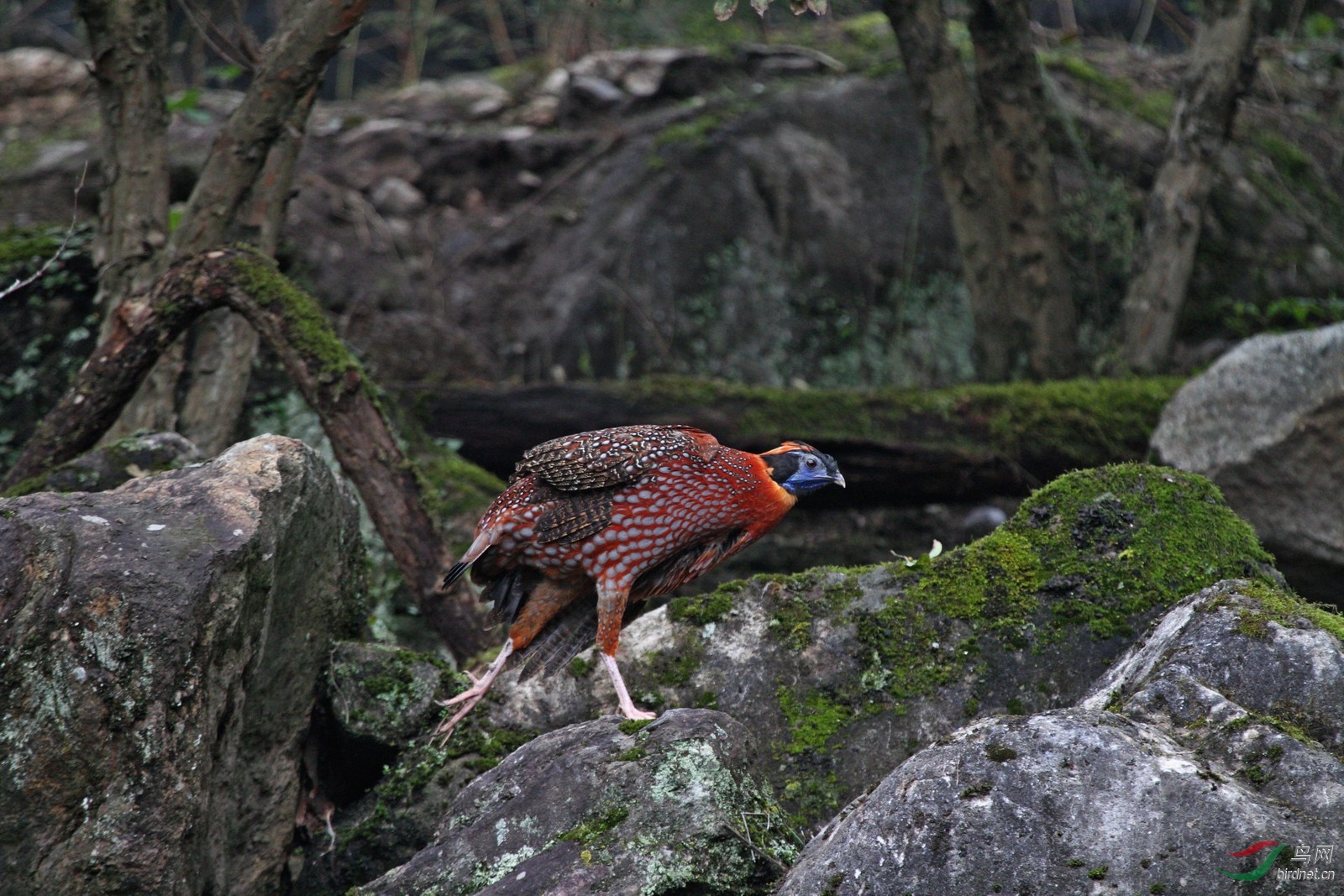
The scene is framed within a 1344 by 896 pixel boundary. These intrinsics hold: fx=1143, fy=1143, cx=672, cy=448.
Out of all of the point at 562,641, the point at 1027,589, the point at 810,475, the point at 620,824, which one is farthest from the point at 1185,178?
the point at 620,824

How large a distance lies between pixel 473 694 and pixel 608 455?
1061mm

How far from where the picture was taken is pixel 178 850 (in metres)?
3.20

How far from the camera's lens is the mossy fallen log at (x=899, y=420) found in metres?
7.13

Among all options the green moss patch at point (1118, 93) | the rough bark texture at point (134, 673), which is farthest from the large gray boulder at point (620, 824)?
the green moss patch at point (1118, 93)

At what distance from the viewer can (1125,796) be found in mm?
2734

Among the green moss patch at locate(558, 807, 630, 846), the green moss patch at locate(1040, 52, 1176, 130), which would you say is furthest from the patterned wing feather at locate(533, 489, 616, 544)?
the green moss patch at locate(1040, 52, 1176, 130)

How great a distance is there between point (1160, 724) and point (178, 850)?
2.73 meters

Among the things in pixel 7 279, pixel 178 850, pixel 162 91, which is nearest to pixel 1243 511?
pixel 178 850

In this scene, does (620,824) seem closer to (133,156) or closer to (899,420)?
(899,420)

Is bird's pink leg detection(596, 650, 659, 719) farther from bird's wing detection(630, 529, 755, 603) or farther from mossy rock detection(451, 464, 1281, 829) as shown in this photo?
bird's wing detection(630, 529, 755, 603)

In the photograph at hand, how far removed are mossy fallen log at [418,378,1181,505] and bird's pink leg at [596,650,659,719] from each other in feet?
10.3

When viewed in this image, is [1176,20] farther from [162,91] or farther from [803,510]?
[162,91]

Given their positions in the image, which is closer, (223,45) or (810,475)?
(810,475)

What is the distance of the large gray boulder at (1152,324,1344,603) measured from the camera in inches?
237
